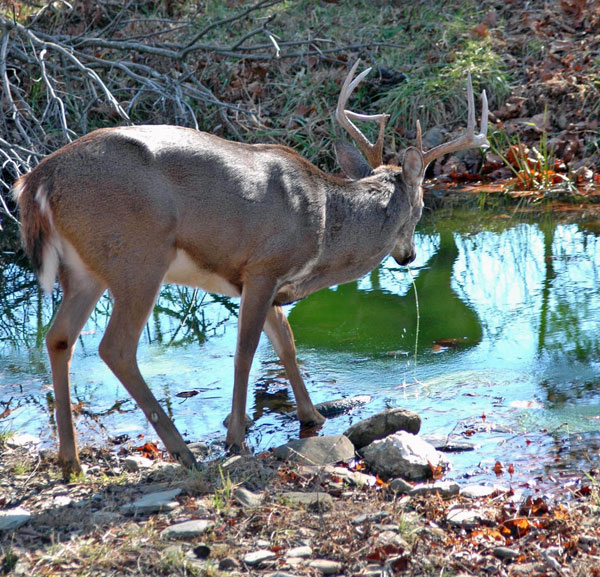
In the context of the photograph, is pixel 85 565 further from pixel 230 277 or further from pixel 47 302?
pixel 47 302

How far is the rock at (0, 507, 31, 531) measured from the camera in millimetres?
3910

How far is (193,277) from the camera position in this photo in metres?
5.16

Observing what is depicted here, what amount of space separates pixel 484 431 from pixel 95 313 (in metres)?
4.16

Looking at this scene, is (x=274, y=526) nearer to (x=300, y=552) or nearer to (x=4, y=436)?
(x=300, y=552)

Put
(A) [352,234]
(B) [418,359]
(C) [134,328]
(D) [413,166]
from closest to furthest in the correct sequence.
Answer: (C) [134,328] < (A) [352,234] < (D) [413,166] < (B) [418,359]

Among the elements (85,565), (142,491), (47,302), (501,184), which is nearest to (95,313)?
(47,302)

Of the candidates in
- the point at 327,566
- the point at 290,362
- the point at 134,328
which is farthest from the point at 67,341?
the point at 327,566

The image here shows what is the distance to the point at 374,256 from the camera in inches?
236

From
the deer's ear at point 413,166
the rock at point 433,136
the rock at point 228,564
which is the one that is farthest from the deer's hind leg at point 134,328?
the rock at point 433,136

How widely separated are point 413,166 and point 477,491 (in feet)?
8.20

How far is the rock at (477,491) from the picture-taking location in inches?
166

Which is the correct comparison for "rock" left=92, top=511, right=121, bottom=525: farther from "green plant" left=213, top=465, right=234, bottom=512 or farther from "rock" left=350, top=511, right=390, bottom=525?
"rock" left=350, top=511, right=390, bottom=525

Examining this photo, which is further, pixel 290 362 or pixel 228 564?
pixel 290 362

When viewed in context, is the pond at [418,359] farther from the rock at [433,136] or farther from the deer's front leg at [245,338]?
the rock at [433,136]
